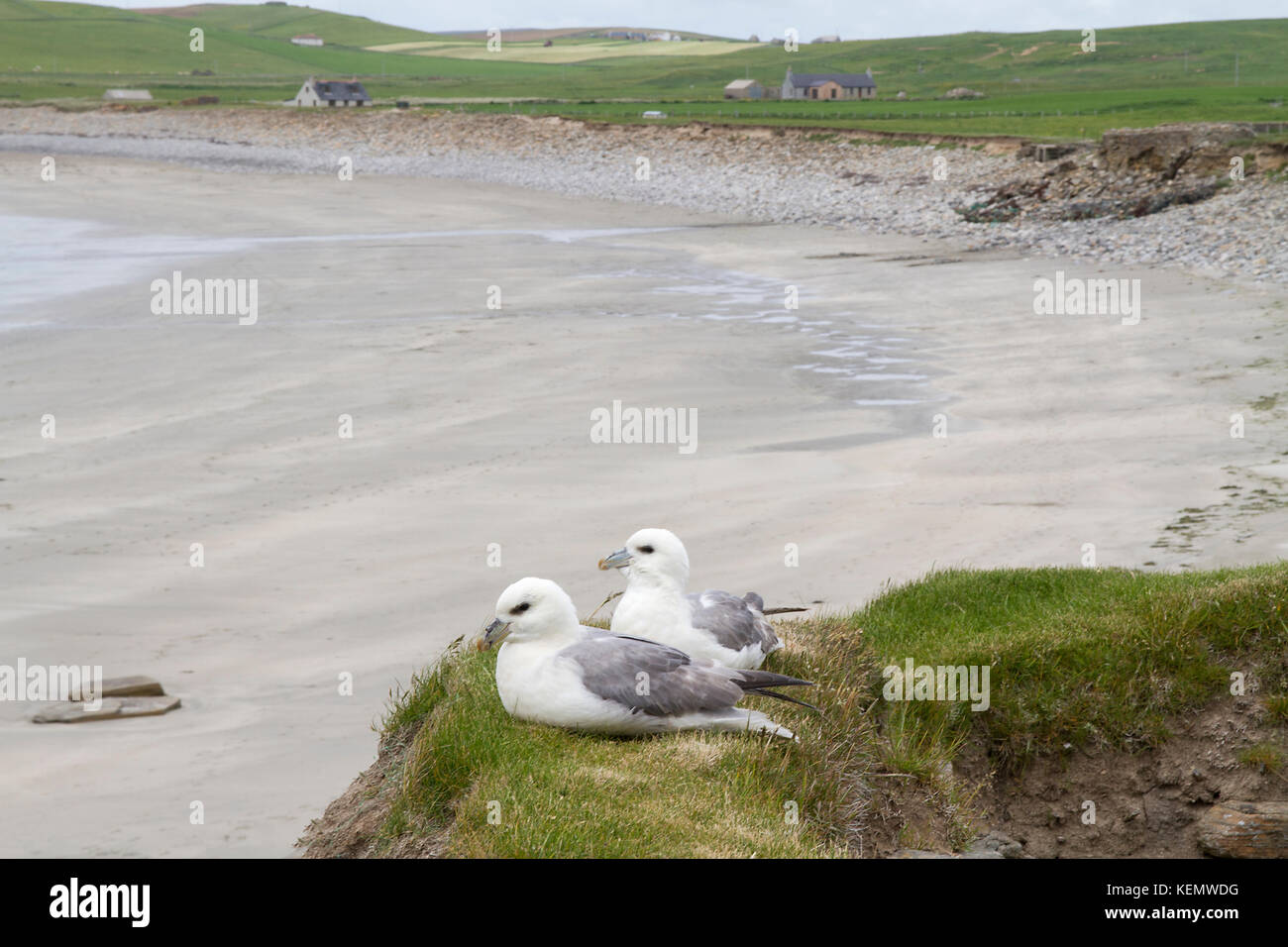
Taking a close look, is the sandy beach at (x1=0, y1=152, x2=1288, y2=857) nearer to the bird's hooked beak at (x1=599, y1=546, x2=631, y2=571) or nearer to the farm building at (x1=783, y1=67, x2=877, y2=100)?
the bird's hooked beak at (x1=599, y1=546, x2=631, y2=571)

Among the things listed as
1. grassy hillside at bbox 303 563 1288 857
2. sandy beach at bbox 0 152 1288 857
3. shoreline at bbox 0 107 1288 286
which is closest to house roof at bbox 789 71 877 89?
shoreline at bbox 0 107 1288 286

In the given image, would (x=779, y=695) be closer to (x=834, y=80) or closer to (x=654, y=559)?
(x=654, y=559)

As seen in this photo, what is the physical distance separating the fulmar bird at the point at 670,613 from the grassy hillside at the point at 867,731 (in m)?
0.47

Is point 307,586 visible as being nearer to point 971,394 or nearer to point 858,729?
point 858,729

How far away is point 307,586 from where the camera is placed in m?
13.4

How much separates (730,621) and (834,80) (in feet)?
411

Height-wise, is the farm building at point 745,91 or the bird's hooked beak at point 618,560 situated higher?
the farm building at point 745,91

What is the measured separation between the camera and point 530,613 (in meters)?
7.28

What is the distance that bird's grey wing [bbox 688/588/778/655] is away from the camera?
8.26m

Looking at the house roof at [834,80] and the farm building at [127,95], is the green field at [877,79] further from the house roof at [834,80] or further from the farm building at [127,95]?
the house roof at [834,80]

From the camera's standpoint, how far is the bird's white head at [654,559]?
8.05 m

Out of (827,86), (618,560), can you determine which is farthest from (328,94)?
(618,560)

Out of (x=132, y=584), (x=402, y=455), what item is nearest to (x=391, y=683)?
(x=132, y=584)

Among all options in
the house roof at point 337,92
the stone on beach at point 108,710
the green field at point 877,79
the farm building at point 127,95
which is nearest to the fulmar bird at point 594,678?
the stone on beach at point 108,710
